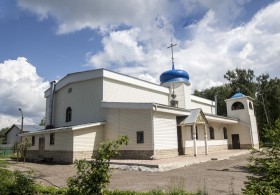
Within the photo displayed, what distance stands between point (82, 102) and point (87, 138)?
14.8 ft

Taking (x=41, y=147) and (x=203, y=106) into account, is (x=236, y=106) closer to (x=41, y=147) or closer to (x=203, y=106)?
(x=203, y=106)

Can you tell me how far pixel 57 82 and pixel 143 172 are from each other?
16756 mm

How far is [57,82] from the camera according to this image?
86.7ft

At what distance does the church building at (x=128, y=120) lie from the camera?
1820 centimetres

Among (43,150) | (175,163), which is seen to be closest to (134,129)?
(175,163)

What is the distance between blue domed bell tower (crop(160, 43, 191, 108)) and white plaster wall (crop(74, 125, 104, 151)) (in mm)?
11142

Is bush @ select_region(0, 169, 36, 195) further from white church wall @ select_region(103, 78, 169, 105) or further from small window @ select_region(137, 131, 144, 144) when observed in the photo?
white church wall @ select_region(103, 78, 169, 105)

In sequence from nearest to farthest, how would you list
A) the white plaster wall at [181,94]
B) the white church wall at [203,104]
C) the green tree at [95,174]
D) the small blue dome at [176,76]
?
the green tree at [95,174]
the white plaster wall at [181,94]
the small blue dome at [176,76]
the white church wall at [203,104]

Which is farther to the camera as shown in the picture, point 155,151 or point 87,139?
point 87,139

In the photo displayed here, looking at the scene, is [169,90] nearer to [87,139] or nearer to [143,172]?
[87,139]

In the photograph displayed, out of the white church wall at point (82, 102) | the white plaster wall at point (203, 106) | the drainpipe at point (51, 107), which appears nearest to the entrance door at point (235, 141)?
the white plaster wall at point (203, 106)

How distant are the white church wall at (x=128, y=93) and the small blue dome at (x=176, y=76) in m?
2.03

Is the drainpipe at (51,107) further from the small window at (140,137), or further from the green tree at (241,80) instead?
the green tree at (241,80)

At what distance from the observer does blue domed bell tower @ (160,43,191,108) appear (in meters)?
28.1
